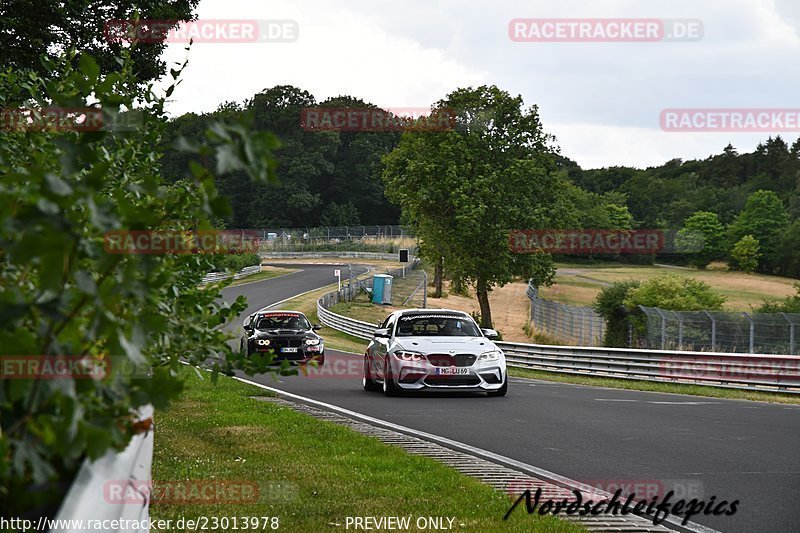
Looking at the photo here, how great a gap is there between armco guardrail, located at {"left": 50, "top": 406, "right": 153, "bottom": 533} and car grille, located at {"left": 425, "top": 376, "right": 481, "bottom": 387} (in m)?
13.2

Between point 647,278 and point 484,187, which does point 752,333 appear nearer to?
point 484,187

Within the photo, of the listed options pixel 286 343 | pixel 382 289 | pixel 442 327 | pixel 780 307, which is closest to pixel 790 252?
pixel 382 289

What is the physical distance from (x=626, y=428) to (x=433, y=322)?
253 inches

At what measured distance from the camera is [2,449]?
239cm

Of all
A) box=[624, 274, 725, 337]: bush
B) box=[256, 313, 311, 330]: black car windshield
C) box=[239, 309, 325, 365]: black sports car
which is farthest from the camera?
box=[624, 274, 725, 337]: bush

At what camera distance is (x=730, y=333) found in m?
27.8

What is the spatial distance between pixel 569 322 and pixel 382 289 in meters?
19.3

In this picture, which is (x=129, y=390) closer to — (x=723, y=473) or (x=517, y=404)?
(x=723, y=473)

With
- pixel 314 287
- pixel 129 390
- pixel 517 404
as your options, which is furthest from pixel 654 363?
pixel 314 287

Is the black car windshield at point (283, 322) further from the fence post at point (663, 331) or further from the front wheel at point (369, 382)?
the fence post at point (663, 331)

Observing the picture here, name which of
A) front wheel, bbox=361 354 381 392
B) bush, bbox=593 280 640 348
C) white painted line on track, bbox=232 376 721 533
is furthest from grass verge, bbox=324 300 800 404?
white painted line on track, bbox=232 376 721 533

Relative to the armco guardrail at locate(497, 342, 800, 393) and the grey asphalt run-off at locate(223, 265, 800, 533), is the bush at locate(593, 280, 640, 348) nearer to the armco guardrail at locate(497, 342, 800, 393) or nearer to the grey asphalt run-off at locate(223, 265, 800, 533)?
the armco guardrail at locate(497, 342, 800, 393)

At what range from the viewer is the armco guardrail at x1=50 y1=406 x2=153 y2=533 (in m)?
2.64

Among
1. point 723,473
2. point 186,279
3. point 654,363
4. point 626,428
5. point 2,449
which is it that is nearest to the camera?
point 2,449
